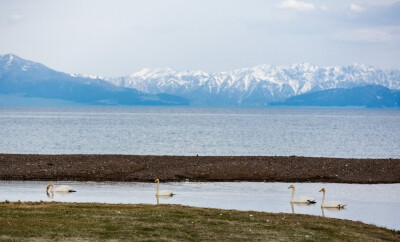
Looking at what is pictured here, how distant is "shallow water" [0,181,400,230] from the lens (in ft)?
117

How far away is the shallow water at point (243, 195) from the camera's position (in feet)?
117

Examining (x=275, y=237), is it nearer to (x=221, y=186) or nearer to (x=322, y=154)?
(x=221, y=186)

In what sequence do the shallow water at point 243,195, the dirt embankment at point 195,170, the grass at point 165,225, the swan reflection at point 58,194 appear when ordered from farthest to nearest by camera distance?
the dirt embankment at point 195,170
the swan reflection at point 58,194
the shallow water at point 243,195
the grass at point 165,225

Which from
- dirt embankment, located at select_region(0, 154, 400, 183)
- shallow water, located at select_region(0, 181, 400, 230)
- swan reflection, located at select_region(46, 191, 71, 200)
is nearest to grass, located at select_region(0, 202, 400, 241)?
shallow water, located at select_region(0, 181, 400, 230)

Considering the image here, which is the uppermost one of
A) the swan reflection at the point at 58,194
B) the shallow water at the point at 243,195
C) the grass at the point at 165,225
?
the grass at the point at 165,225

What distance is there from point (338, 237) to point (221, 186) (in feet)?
76.7

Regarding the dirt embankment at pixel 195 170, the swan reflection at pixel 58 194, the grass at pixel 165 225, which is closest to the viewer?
the grass at pixel 165 225

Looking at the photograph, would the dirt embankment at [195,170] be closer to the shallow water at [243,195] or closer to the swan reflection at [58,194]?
the shallow water at [243,195]

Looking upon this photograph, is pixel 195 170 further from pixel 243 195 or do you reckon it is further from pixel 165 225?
pixel 165 225

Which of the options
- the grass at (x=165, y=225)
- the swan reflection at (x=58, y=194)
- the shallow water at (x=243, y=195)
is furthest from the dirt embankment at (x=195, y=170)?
the grass at (x=165, y=225)

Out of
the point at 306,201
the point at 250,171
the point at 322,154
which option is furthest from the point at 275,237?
the point at 322,154

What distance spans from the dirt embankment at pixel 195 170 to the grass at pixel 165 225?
21691 millimetres

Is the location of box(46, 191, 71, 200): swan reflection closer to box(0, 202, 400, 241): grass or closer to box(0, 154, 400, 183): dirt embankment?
box(0, 202, 400, 241): grass

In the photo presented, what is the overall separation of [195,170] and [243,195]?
12447 mm
